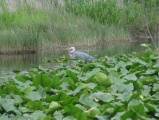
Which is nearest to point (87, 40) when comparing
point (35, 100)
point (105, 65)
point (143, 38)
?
point (143, 38)

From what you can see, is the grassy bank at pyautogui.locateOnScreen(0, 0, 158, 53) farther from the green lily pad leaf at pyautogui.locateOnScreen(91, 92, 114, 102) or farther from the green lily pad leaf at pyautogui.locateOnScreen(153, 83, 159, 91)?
the green lily pad leaf at pyautogui.locateOnScreen(91, 92, 114, 102)

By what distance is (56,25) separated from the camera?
1645 cm

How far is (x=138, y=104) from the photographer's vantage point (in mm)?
3281

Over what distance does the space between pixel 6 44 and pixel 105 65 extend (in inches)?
357

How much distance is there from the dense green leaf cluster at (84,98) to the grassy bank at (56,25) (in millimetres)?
10125

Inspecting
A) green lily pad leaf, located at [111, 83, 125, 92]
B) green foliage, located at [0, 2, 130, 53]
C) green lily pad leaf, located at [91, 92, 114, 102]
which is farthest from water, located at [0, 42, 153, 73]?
green lily pad leaf, located at [91, 92, 114, 102]

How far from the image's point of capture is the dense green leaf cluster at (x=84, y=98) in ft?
11.0

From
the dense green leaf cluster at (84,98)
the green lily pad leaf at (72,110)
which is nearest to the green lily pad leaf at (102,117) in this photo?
the dense green leaf cluster at (84,98)

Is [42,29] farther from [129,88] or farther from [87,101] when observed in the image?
[87,101]

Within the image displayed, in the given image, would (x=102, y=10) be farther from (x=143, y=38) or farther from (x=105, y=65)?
(x=105, y=65)

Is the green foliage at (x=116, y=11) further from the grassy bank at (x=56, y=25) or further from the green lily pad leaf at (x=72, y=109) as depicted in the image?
the green lily pad leaf at (x=72, y=109)

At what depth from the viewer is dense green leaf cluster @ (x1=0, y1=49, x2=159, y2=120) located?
3.37 metres

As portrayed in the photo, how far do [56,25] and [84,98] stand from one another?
12832mm

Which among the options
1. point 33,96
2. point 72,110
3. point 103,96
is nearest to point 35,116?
point 72,110
